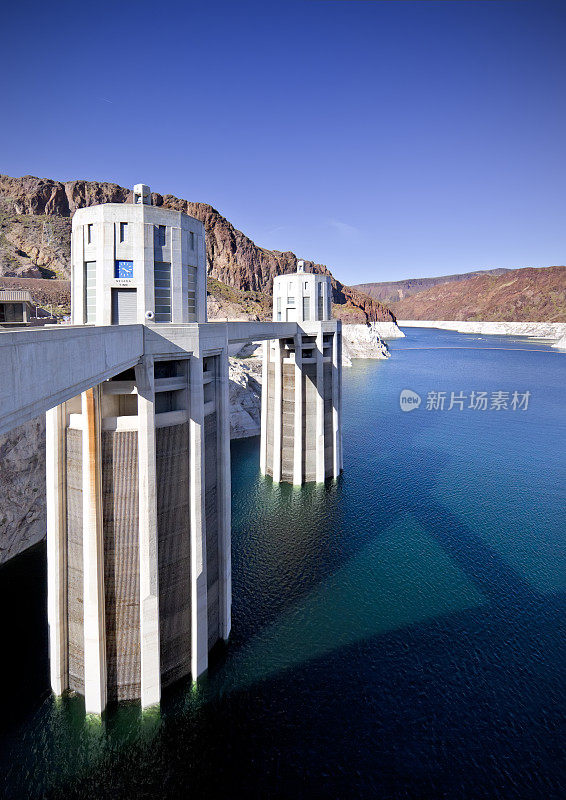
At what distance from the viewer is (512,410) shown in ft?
240

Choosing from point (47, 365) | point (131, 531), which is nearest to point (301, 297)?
point (131, 531)

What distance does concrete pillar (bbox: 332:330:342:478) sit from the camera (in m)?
39.9

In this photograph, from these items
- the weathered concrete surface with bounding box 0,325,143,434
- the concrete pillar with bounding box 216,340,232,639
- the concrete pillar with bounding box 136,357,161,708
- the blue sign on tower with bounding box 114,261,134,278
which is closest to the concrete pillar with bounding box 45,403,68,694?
the concrete pillar with bounding box 136,357,161,708

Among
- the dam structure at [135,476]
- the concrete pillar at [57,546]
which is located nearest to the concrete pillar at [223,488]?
the dam structure at [135,476]

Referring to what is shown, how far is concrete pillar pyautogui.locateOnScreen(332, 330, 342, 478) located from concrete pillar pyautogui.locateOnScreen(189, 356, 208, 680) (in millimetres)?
23657

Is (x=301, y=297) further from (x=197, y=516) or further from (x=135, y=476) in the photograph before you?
(x=135, y=476)

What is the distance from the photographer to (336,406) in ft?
132

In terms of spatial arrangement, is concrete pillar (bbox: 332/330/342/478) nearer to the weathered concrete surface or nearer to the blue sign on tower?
the blue sign on tower

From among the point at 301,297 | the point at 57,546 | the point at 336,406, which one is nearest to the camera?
the point at 57,546

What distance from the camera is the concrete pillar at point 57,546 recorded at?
53.5 feet

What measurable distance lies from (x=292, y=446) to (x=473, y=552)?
53.2 ft

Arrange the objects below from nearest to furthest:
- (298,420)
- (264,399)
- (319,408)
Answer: (298,420) < (319,408) < (264,399)

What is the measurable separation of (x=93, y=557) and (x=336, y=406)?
27204 mm

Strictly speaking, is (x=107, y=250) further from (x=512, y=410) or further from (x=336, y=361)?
(x=512, y=410)
